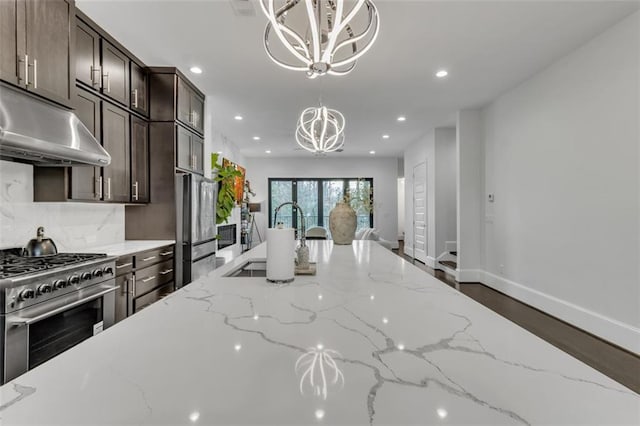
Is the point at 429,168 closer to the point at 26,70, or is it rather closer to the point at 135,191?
the point at 135,191

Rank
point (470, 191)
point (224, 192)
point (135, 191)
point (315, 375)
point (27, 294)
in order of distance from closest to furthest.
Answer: point (315, 375), point (27, 294), point (135, 191), point (470, 191), point (224, 192)

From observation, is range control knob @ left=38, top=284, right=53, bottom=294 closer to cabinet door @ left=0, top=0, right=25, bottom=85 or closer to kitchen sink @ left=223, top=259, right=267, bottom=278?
kitchen sink @ left=223, top=259, right=267, bottom=278

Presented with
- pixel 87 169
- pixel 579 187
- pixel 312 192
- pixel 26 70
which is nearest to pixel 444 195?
pixel 579 187

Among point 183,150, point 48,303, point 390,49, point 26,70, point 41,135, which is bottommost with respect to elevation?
point 48,303

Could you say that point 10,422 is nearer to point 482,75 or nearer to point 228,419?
point 228,419

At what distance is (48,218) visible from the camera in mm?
2416

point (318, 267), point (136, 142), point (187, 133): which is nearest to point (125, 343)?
point (318, 267)

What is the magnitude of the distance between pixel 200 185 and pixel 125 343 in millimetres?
3064

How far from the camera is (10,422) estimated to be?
0.44 meters

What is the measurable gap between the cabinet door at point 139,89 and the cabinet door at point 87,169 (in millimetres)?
507

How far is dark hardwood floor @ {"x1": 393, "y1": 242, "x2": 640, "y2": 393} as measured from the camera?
2244 mm

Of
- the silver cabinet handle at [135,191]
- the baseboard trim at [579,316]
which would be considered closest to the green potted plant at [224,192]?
the silver cabinet handle at [135,191]

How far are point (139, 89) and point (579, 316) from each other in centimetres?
494

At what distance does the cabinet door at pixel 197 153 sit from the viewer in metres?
3.77
